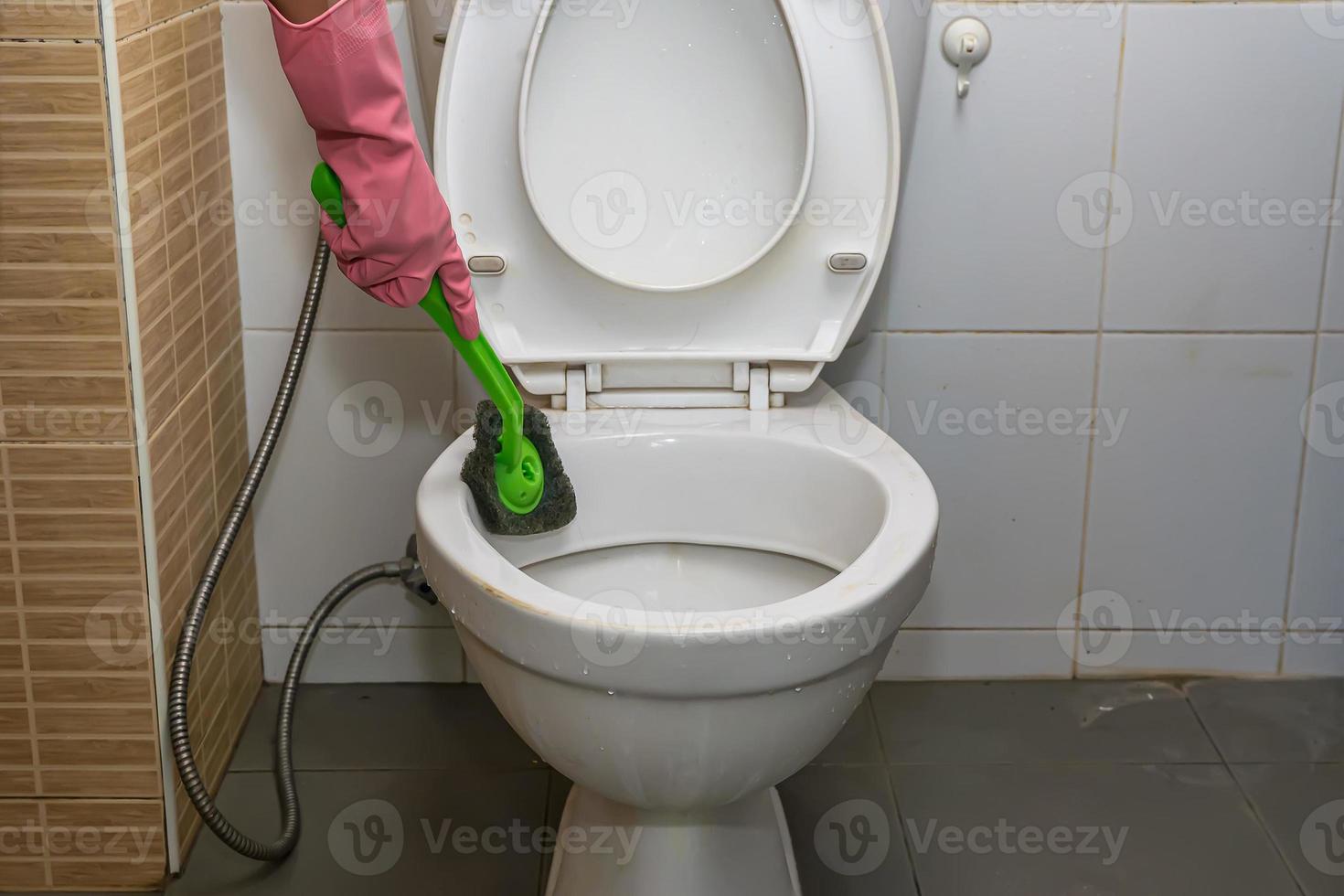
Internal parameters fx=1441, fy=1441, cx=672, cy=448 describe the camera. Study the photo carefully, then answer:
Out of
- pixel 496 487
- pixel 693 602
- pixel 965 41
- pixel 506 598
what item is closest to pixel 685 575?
pixel 693 602

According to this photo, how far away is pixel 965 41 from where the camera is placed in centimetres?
134

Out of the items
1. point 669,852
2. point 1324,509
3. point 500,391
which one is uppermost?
point 500,391

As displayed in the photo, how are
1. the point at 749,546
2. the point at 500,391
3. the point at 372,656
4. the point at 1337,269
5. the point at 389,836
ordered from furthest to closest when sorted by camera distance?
the point at 372,656 < the point at 1337,269 < the point at 389,836 < the point at 749,546 < the point at 500,391

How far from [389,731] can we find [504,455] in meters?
0.50

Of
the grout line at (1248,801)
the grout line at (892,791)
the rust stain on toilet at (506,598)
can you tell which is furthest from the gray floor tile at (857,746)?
the rust stain on toilet at (506,598)

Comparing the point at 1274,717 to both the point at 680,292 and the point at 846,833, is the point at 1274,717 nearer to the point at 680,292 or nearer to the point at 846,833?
the point at 846,833

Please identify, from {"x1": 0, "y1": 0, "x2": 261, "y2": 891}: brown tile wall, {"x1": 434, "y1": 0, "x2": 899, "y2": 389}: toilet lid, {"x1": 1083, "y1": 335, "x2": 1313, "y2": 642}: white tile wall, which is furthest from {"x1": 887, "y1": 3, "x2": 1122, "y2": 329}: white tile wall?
{"x1": 0, "y1": 0, "x2": 261, "y2": 891}: brown tile wall

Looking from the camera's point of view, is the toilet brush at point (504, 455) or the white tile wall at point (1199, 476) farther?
the white tile wall at point (1199, 476)

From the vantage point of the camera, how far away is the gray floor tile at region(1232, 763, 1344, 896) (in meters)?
1.28

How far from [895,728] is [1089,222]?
1.81 ft

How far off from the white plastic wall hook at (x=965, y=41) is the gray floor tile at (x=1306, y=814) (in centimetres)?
74

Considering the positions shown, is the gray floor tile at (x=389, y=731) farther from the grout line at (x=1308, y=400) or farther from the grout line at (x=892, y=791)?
the grout line at (x=1308, y=400)

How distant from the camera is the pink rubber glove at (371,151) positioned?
3.11ft

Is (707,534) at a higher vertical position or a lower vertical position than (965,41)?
lower
